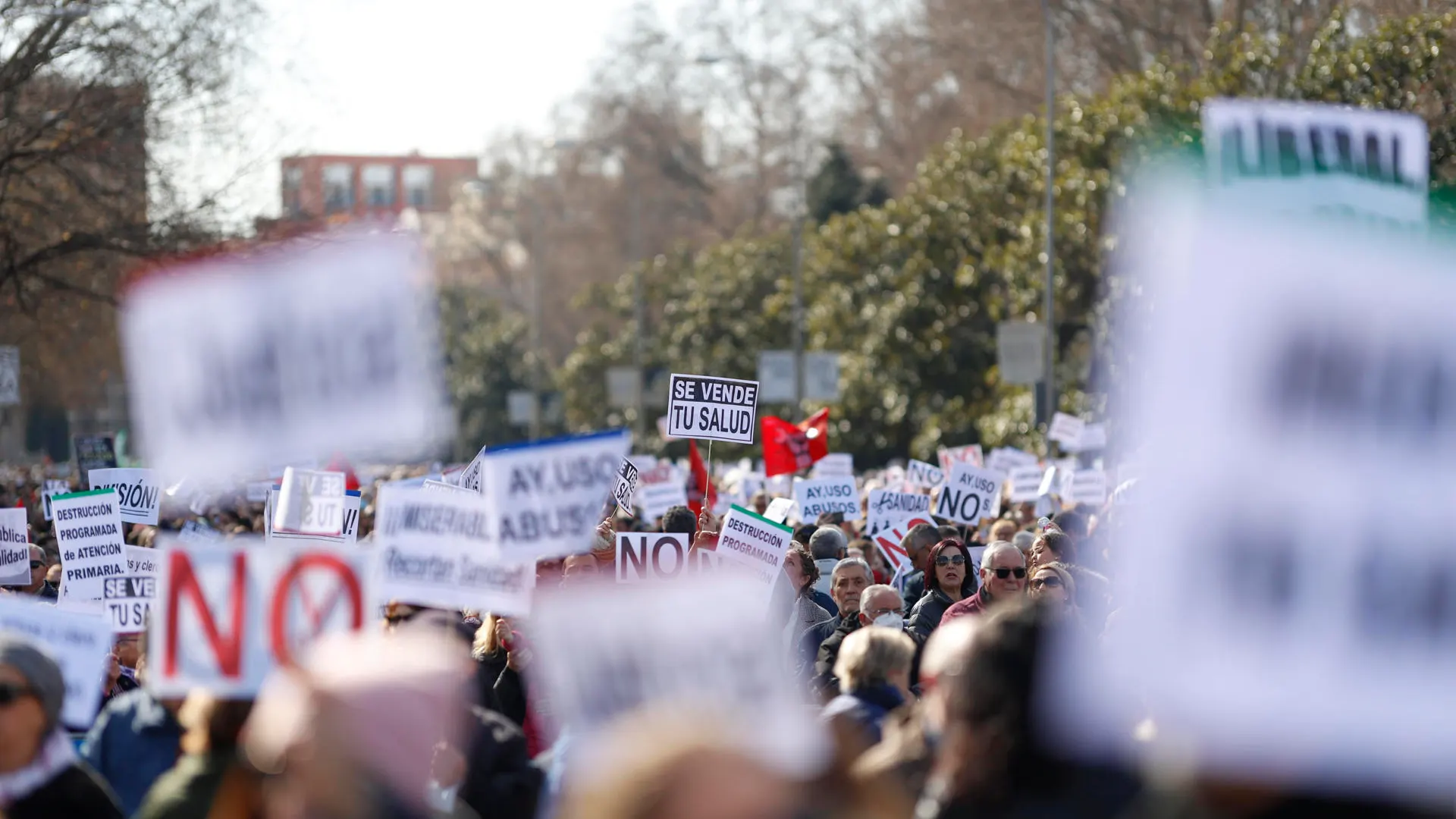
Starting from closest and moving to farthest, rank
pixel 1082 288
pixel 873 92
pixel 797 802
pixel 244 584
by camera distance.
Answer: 1. pixel 797 802
2. pixel 244 584
3. pixel 1082 288
4. pixel 873 92

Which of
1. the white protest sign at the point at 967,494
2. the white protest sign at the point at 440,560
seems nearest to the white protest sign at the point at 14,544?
the white protest sign at the point at 440,560

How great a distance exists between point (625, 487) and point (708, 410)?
39.7 inches

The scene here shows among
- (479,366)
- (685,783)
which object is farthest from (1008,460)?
(479,366)

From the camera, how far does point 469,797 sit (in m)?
5.07

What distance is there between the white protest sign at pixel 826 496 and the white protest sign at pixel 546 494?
9.55m

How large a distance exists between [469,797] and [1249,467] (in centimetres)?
232

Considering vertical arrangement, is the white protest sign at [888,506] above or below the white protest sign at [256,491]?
above

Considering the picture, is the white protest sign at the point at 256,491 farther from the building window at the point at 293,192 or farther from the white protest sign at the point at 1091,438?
the white protest sign at the point at 1091,438

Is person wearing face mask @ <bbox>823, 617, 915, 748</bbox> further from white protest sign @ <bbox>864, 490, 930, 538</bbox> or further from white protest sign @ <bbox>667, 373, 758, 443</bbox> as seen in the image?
white protest sign @ <bbox>864, 490, 930, 538</bbox>

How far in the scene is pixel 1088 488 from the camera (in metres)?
17.5

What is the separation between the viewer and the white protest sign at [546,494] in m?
5.23

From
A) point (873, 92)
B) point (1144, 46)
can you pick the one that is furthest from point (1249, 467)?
point (873, 92)

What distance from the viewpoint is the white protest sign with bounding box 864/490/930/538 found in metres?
14.1

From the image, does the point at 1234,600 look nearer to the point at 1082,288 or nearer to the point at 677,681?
the point at 677,681
